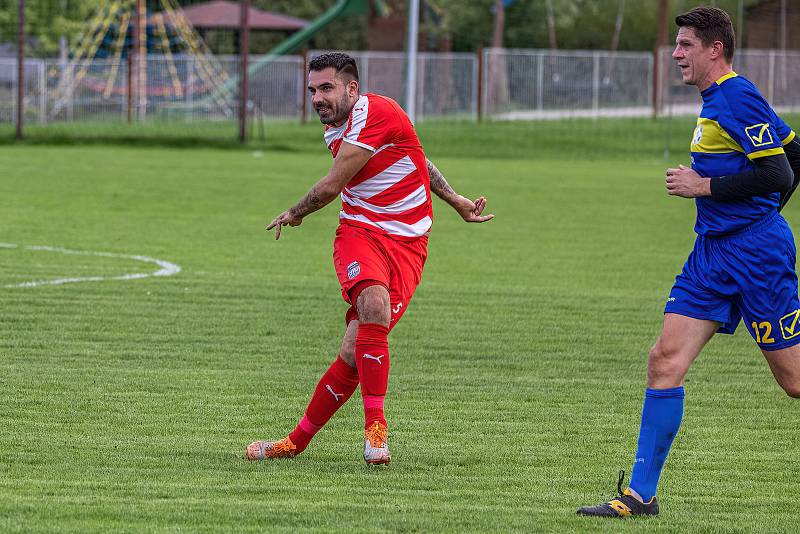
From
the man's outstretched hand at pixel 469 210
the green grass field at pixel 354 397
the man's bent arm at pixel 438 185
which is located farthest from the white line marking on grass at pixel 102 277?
the man's bent arm at pixel 438 185

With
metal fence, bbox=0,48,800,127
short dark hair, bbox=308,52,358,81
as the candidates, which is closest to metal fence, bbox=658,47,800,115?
metal fence, bbox=0,48,800,127

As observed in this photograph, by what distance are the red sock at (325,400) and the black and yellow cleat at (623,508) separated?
57.7 inches

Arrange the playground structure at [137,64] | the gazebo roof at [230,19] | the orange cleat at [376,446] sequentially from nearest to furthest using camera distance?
the orange cleat at [376,446] → the playground structure at [137,64] → the gazebo roof at [230,19]

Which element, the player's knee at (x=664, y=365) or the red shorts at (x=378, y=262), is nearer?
the player's knee at (x=664, y=365)

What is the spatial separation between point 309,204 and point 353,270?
36 cm

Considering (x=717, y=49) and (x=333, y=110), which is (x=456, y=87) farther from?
(x=717, y=49)

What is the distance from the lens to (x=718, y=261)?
17.7 feet

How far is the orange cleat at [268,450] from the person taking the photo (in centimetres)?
627

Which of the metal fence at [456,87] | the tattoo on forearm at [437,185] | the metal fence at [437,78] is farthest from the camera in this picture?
the metal fence at [437,78]

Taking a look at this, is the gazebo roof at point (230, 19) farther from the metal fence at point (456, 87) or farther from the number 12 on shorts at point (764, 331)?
the number 12 on shorts at point (764, 331)

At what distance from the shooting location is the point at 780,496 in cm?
579

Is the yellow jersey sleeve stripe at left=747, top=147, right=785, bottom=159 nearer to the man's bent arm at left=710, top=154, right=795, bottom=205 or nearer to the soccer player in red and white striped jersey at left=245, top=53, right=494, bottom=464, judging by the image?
the man's bent arm at left=710, top=154, right=795, bottom=205

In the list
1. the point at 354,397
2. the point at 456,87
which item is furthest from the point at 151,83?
the point at 354,397

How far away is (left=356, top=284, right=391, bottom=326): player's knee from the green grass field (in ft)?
2.24
